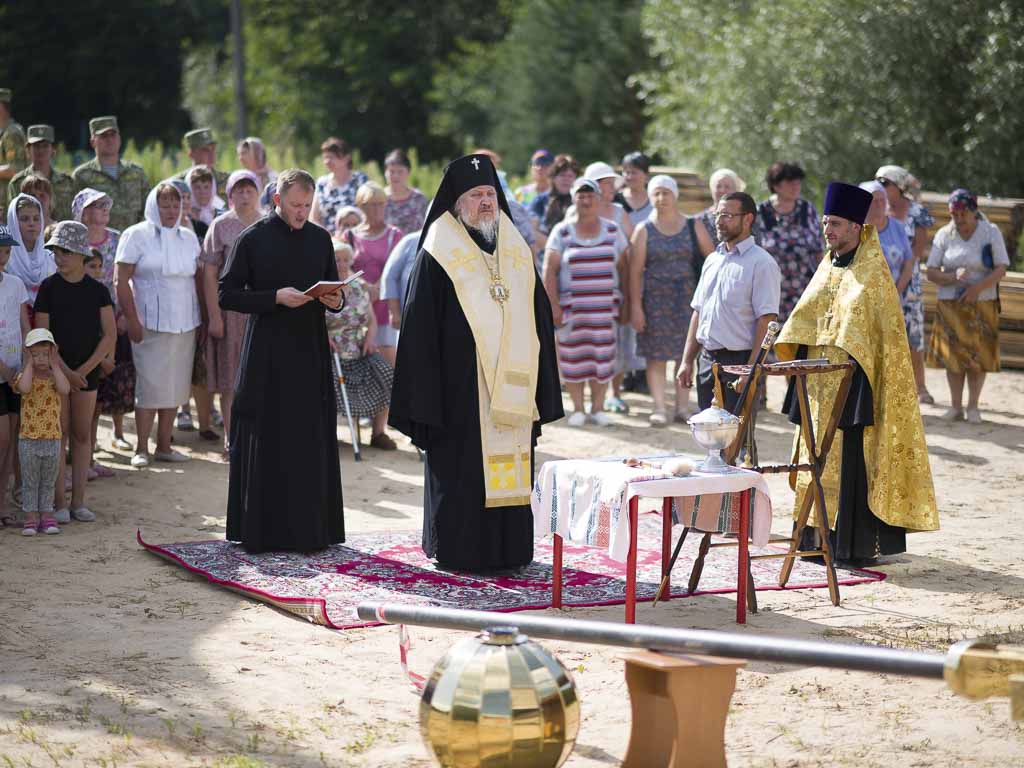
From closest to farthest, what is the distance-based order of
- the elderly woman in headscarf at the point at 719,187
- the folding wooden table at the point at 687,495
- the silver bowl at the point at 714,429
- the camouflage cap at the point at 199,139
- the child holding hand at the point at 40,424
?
the folding wooden table at the point at 687,495 < the silver bowl at the point at 714,429 < the child holding hand at the point at 40,424 < the elderly woman in headscarf at the point at 719,187 < the camouflage cap at the point at 199,139

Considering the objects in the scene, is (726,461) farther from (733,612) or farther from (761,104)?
(761,104)

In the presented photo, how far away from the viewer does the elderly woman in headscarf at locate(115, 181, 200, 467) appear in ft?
34.9

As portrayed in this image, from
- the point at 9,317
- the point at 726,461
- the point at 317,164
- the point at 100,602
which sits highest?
the point at 317,164

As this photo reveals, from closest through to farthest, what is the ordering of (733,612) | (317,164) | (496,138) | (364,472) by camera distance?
(733,612) → (364,472) → (317,164) → (496,138)

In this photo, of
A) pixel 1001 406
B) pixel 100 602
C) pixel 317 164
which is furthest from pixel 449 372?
pixel 317 164

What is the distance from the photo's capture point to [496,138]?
3566 cm

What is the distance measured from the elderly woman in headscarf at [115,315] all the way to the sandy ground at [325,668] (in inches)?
46.9

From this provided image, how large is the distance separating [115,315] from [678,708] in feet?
22.1

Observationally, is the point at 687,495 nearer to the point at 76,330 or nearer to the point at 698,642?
the point at 698,642

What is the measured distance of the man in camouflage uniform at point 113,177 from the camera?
40.2 feet

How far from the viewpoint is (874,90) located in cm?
1981

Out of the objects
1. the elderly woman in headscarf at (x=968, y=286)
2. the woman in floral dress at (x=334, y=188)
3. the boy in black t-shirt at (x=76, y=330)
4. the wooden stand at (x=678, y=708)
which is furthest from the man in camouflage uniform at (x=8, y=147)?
the wooden stand at (x=678, y=708)

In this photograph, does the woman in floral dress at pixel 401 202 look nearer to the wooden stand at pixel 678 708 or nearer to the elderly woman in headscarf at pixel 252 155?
the elderly woman in headscarf at pixel 252 155

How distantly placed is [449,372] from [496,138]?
28244 mm
